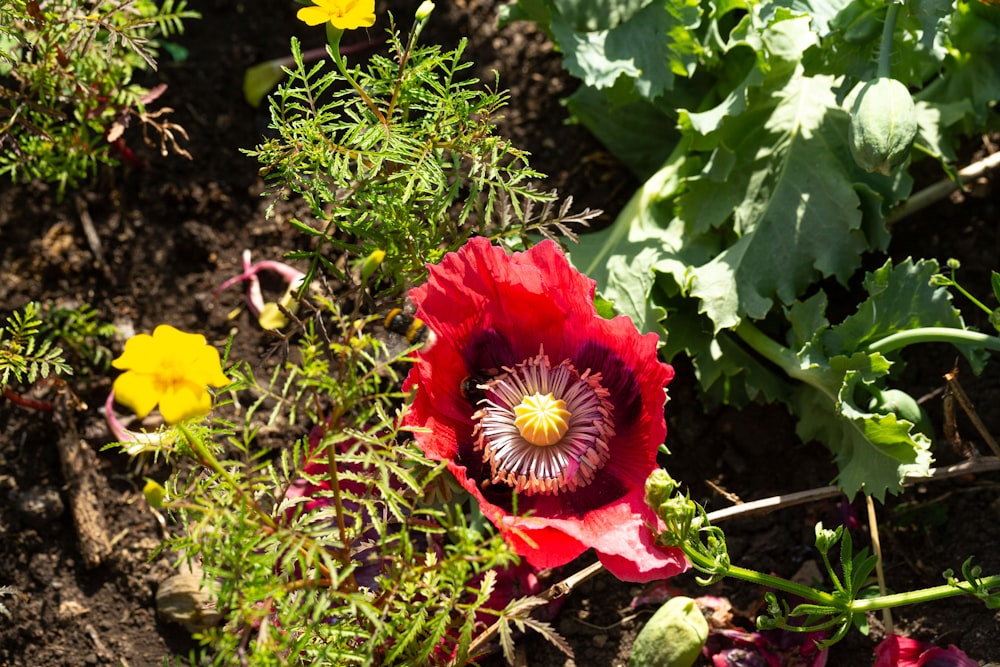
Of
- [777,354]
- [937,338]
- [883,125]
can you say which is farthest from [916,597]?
[883,125]

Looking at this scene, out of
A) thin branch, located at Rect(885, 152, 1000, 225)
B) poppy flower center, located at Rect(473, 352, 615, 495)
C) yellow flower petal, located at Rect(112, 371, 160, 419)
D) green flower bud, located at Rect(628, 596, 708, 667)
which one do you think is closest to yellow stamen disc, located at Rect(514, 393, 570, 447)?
poppy flower center, located at Rect(473, 352, 615, 495)

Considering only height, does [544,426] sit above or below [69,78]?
below

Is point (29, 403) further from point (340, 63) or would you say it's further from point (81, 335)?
point (340, 63)

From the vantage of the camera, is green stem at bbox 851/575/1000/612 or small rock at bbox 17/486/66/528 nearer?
green stem at bbox 851/575/1000/612

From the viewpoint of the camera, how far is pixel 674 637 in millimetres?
1896

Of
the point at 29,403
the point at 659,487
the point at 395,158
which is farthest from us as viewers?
the point at 29,403

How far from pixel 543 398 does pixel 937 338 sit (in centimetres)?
72

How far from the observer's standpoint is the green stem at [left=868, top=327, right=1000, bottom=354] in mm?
1931

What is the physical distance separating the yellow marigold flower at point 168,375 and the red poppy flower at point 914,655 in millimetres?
1286

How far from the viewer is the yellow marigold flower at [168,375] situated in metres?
1.42

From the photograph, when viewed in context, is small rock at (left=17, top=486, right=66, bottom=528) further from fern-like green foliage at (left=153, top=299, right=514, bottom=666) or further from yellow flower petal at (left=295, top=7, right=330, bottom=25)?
yellow flower petal at (left=295, top=7, right=330, bottom=25)

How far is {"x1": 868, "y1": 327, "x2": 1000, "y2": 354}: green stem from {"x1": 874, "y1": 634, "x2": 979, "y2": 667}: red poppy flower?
53cm

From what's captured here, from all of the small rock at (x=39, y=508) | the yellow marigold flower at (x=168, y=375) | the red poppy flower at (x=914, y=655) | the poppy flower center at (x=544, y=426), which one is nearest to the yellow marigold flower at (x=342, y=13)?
the yellow marigold flower at (x=168, y=375)

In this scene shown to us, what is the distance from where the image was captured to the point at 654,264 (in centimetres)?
227
